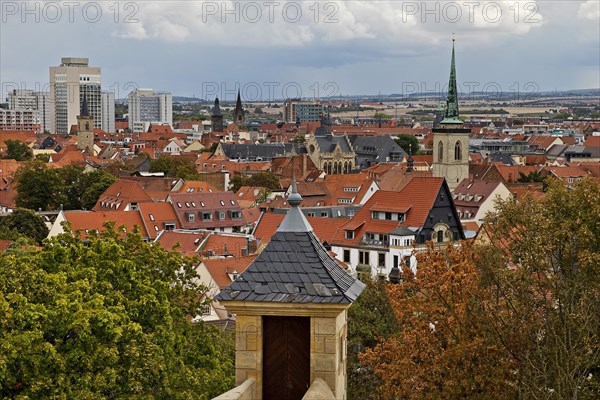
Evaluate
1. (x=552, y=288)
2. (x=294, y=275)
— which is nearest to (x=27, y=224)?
(x=552, y=288)

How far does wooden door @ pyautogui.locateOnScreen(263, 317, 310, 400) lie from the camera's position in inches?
437

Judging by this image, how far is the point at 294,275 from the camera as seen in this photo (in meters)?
11.2

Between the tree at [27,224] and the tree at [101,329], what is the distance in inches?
1869

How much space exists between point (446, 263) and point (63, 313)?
9.88 metres

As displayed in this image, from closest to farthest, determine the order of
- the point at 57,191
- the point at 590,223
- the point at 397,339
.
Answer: the point at 590,223
the point at 397,339
the point at 57,191

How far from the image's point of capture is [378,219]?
2525 inches

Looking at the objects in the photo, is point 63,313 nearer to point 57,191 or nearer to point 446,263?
point 446,263

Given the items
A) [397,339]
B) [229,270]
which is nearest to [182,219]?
[229,270]

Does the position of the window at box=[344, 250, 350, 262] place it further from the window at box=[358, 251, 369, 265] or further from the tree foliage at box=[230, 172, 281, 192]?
the tree foliage at box=[230, 172, 281, 192]

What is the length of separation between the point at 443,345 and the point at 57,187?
75914mm

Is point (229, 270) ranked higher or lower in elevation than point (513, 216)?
lower

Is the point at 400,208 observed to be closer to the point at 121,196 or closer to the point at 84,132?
the point at 121,196

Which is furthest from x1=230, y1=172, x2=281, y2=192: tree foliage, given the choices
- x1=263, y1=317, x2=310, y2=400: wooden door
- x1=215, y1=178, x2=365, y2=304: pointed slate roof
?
x1=263, y1=317, x2=310, y2=400: wooden door

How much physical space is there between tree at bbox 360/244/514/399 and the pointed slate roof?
11.0m
